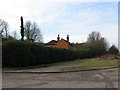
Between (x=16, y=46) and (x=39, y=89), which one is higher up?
(x=16, y=46)

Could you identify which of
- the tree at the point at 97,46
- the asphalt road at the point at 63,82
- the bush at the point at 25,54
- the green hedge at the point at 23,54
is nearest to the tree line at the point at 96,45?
the tree at the point at 97,46

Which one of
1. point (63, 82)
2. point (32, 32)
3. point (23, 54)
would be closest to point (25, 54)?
point (23, 54)

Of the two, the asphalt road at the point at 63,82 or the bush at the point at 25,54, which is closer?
the asphalt road at the point at 63,82

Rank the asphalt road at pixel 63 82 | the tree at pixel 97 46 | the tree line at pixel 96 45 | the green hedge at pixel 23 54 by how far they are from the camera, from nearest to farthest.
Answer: the asphalt road at pixel 63 82, the green hedge at pixel 23 54, the tree line at pixel 96 45, the tree at pixel 97 46

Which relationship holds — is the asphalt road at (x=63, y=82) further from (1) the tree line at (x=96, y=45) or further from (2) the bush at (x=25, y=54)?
(1) the tree line at (x=96, y=45)

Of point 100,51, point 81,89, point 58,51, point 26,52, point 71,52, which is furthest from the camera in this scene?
point 100,51

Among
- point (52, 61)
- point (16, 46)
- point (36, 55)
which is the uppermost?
point (16, 46)

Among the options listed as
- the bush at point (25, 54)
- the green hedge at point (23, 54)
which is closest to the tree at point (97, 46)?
the bush at point (25, 54)

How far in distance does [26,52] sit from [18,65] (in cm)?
195

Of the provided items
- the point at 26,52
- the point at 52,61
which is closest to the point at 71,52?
the point at 52,61

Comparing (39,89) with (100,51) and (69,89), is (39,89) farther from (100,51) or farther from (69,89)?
(100,51)

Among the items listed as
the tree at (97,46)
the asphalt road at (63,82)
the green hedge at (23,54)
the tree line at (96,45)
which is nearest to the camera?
the asphalt road at (63,82)

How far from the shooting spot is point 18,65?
16.2m

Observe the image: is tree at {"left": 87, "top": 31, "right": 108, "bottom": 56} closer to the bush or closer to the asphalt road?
the bush
